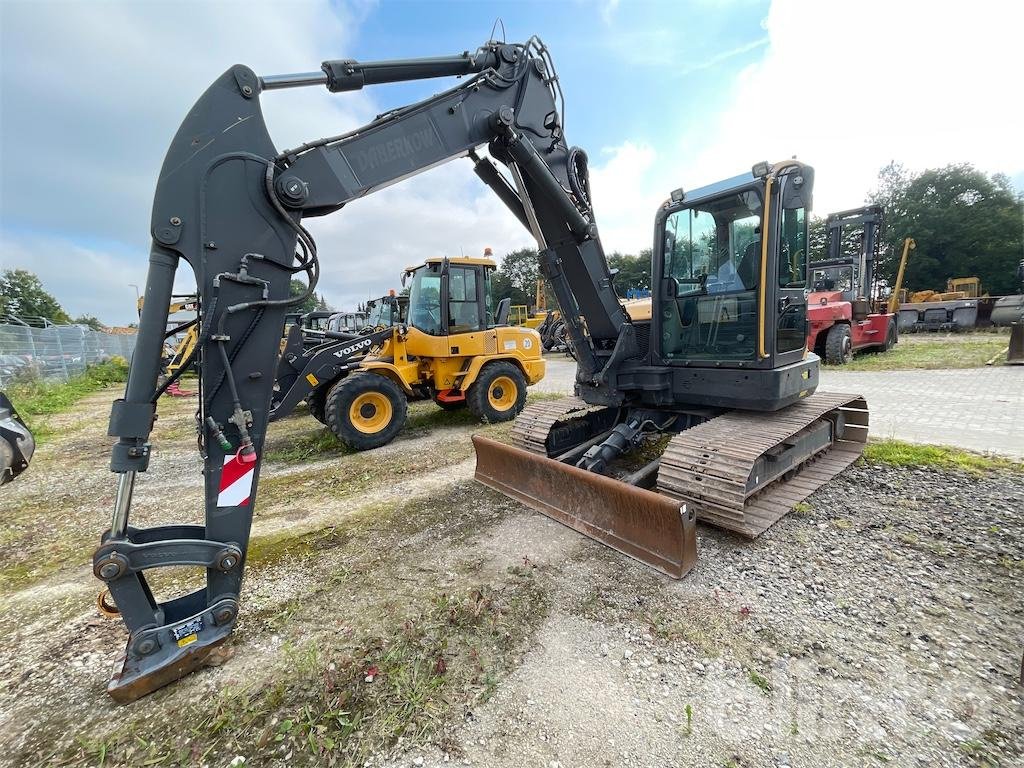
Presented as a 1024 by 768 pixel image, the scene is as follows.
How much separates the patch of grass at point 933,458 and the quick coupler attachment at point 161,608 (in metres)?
5.48

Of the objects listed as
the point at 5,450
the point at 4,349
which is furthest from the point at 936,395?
the point at 4,349

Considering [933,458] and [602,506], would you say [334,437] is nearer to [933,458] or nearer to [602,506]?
[602,506]

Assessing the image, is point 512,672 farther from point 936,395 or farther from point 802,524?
point 936,395

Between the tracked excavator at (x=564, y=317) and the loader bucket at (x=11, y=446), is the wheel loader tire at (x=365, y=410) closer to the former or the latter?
the tracked excavator at (x=564, y=317)

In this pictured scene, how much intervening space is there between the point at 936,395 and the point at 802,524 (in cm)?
612

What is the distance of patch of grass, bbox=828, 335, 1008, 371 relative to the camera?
33.2 feet

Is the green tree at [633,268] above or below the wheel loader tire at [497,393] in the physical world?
above

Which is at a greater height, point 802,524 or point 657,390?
point 657,390

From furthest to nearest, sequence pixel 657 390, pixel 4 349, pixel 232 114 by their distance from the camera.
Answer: pixel 4 349 → pixel 657 390 → pixel 232 114

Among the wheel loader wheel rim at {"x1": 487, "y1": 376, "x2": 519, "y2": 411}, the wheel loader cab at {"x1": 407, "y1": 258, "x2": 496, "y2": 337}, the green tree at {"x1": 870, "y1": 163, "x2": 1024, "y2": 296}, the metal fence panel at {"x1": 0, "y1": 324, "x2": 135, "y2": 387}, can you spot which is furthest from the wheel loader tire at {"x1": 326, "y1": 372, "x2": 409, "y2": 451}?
the green tree at {"x1": 870, "y1": 163, "x2": 1024, "y2": 296}

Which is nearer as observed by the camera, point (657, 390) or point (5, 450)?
point (5, 450)

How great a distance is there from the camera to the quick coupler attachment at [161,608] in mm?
1918

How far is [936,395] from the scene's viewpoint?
23.4 feet

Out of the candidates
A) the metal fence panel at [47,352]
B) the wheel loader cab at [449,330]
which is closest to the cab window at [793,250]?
the wheel loader cab at [449,330]
